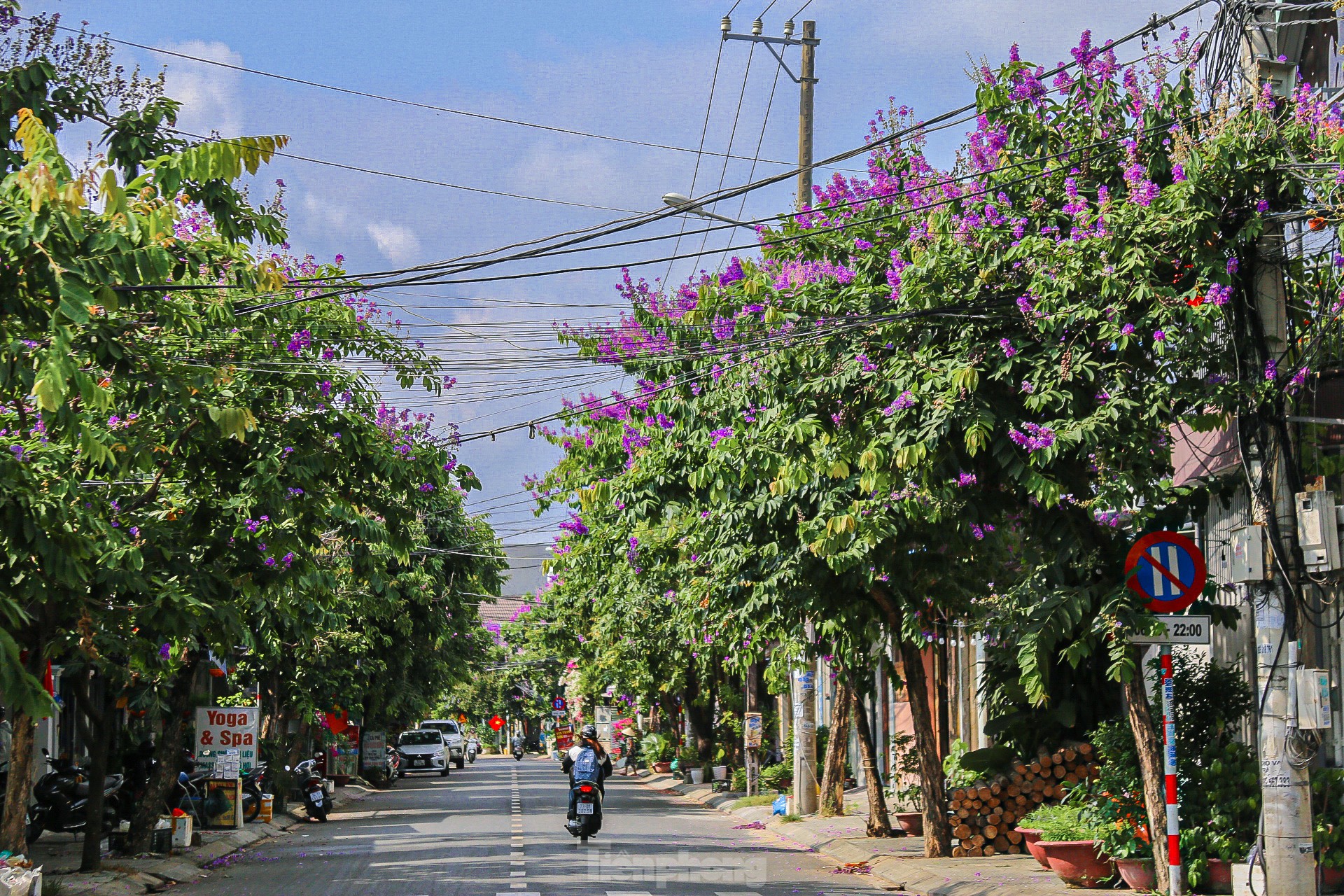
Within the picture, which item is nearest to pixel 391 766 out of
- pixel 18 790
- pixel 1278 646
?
pixel 18 790

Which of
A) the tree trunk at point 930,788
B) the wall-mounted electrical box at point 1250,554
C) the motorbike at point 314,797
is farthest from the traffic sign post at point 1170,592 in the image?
the motorbike at point 314,797

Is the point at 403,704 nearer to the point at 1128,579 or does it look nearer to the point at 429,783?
the point at 429,783

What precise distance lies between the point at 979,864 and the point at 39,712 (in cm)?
1203

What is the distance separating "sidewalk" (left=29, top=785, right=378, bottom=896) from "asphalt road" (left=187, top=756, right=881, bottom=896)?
39cm

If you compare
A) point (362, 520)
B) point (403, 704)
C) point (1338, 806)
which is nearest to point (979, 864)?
point (1338, 806)

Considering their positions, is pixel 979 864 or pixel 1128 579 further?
pixel 979 864

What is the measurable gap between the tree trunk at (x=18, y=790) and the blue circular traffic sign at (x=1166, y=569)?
35.7ft

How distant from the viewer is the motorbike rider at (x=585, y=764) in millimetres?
21438

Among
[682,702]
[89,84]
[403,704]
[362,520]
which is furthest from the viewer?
[682,702]

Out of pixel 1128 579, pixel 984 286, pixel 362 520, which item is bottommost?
pixel 1128 579

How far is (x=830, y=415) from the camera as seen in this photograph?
14141 millimetres

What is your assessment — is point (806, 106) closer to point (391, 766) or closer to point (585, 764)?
point (585, 764)

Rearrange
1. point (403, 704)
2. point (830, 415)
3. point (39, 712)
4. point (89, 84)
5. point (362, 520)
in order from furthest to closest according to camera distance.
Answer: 1. point (403, 704)
2. point (362, 520)
3. point (830, 415)
4. point (89, 84)
5. point (39, 712)

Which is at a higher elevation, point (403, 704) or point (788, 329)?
point (788, 329)
